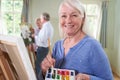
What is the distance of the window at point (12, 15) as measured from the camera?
7020 mm

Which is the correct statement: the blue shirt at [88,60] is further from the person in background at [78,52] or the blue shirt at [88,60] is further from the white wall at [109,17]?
the white wall at [109,17]

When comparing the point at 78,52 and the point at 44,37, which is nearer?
the point at 78,52

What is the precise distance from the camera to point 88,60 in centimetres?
110

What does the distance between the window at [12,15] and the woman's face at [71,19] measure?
6.02m

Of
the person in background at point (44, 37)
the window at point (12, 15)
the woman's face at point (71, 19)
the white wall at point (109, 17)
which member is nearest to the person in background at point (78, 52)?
the woman's face at point (71, 19)

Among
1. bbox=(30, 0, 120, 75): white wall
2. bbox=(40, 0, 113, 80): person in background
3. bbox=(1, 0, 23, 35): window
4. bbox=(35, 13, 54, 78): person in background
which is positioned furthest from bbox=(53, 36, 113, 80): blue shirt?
bbox=(1, 0, 23, 35): window

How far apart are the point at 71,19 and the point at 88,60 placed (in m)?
0.23

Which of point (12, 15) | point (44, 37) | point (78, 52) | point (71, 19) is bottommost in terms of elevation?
point (44, 37)

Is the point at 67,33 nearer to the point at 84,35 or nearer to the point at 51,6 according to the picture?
the point at 84,35

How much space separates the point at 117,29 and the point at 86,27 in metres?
5.70

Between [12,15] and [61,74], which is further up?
[12,15]

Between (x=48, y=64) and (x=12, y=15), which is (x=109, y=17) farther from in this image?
(x=48, y=64)

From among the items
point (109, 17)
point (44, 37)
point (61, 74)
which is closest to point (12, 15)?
point (109, 17)

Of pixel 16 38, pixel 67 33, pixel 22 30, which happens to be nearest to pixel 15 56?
pixel 16 38
